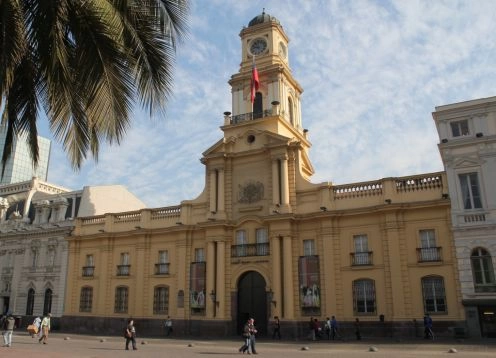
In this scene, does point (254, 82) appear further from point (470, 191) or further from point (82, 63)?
point (82, 63)

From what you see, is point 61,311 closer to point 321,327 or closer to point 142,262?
point 142,262

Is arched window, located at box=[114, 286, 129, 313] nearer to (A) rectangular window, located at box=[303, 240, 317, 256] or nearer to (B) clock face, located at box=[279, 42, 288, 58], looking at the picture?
(A) rectangular window, located at box=[303, 240, 317, 256]

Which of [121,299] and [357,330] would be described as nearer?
[357,330]

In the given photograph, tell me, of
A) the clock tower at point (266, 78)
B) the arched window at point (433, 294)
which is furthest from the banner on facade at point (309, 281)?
the clock tower at point (266, 78)

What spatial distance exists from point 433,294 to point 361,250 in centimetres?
491

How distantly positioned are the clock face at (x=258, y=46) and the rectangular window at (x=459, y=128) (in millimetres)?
17430

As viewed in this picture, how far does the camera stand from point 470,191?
26859 mm

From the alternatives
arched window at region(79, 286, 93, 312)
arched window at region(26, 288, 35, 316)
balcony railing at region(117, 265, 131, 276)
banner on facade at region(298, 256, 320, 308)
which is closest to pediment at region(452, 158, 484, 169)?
banner on facade at region(298, 256, 320, 308)

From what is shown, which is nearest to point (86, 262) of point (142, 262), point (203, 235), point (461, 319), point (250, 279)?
point (142, 262)

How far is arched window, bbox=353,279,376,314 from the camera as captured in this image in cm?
2869

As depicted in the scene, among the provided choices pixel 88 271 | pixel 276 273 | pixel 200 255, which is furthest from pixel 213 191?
pixel 88 271

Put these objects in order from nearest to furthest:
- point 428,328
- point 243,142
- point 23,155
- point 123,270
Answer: point 23,155 < point 428,328 < point 243,142 < point 123,270

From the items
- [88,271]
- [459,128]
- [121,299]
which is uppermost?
[459,128]

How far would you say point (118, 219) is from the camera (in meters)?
39.1
